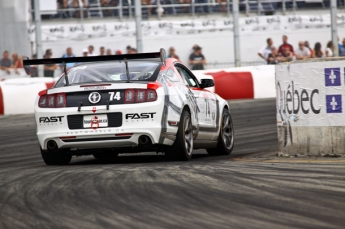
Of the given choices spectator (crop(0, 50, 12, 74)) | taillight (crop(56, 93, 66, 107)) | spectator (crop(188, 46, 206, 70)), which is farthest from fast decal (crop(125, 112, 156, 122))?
spectator (crop(188, 46, 206, 70))

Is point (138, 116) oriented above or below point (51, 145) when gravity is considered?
above

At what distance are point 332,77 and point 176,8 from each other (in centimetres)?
1816

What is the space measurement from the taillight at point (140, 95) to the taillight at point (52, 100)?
0.76 meters

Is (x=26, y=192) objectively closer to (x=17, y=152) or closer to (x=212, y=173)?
(x=212, y=173)

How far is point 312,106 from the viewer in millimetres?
10516

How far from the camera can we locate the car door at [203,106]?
1133 centimetres

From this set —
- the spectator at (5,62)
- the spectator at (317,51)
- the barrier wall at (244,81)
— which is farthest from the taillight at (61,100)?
the spectator at (317,51)

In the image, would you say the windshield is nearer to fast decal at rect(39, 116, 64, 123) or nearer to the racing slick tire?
fast decal at rect(39, 116, 64, 123)

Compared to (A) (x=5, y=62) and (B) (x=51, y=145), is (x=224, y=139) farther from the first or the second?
(A) (x=5, y=62)

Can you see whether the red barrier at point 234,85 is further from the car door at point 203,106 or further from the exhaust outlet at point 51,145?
the exhaust outlet at point 51,145

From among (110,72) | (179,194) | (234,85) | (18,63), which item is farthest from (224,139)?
(234,85)

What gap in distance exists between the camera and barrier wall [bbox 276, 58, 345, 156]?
33.8ft

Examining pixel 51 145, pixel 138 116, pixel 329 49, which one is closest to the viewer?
pixel 138 116

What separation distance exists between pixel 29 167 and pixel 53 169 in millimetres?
687
